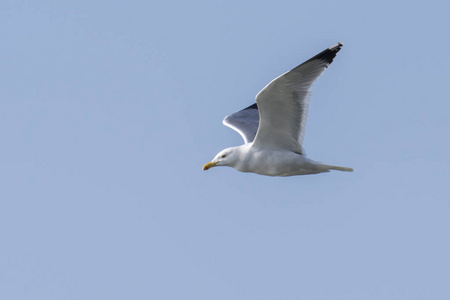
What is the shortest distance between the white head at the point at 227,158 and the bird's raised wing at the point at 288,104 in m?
0.41

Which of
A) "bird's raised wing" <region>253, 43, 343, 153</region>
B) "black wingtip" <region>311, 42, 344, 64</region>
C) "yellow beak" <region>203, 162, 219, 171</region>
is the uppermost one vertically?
"black wingtip" <region>311, 42, 344, 64</region>

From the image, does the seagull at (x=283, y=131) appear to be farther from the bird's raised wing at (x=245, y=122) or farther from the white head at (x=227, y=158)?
the bird's raised wing at (x=245, y=122)

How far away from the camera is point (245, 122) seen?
19.1 metres

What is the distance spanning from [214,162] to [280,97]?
2114 mm

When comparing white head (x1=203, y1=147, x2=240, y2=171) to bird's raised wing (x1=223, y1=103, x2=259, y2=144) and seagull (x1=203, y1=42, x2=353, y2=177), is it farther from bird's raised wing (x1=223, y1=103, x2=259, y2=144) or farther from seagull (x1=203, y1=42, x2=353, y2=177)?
bird's raised wing (x1=223, y1=103, x2=259, y2=144)

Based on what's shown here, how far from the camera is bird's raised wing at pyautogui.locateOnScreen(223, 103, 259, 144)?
18.3 metres

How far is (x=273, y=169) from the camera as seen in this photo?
16375 millimetres

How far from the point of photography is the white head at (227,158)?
656 inches

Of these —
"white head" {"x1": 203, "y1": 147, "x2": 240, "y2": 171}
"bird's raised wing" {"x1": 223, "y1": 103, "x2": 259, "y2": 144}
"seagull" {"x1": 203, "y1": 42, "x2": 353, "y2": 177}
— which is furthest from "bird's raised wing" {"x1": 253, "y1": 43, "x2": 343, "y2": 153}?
"bird's raised wing" {"x1": 223, "y1": 103, "x2": 259, "y2": 144}

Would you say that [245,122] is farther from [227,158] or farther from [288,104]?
[288,104]

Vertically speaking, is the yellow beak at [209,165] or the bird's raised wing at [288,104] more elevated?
the bird's raised wing at [288,104]

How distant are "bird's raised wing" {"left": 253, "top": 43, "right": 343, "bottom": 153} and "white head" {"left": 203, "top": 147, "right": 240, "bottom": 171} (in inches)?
16.2

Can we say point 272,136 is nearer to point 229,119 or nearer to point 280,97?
point 280,97

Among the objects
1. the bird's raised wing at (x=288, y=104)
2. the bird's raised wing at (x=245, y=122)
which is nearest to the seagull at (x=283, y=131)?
the bird's raised wing at (x=288, y=104)
